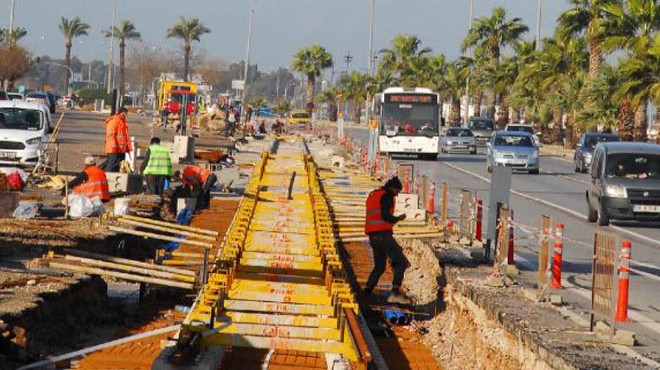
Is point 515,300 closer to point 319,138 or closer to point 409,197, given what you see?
point 409,197

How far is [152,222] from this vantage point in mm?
22266

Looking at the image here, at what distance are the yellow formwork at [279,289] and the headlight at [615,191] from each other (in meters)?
7.11

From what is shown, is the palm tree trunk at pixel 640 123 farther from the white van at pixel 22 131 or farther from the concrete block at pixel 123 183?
the concrete block at pixel 123 183

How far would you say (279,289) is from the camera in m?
16.0

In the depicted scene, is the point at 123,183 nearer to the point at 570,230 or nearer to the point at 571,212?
the point at 570,230

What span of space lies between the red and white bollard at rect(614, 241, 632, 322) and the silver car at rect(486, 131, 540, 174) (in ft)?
118

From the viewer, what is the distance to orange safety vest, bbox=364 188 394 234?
1866 centimetres

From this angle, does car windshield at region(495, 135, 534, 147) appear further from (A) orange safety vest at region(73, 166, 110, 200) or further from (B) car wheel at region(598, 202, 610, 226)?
(A) orange safety vest at region(73, 166, 110, 200)

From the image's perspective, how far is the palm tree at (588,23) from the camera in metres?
70.4

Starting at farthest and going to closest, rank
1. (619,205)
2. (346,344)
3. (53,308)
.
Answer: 1. (619,205)
2. (53,308)
3. (346,344)

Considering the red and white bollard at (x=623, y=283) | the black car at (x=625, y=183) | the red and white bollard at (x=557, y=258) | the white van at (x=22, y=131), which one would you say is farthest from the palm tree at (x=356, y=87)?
the red and white bollard at (x=623, y=283)

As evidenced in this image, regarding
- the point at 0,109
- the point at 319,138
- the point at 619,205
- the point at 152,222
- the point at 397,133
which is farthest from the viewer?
the point at 319,138

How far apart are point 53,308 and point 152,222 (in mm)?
6771

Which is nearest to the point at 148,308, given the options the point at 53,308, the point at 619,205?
the point at 53,308
